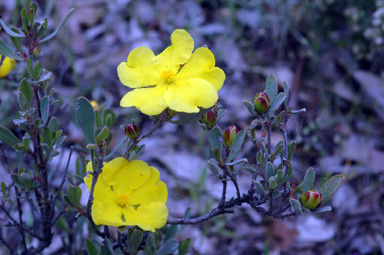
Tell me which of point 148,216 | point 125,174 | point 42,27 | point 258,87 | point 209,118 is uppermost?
point 42,27

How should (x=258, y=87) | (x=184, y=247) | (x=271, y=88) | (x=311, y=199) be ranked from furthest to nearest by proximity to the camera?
(x=258, y=87) < (x=184, y=247) < (x=271, y=88) < (x=311, y=199)

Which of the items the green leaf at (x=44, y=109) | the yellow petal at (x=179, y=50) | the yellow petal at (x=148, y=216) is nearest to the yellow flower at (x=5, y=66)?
the green leaf at (x=44, y=109)

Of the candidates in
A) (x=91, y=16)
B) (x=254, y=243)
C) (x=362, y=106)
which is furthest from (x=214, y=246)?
(x=91, y=16)

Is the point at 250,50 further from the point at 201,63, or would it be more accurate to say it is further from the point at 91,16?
the point at 201,63

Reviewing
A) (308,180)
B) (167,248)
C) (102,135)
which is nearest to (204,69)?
(102,135)

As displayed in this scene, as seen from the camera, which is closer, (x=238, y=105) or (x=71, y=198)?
(x=71, y=198)

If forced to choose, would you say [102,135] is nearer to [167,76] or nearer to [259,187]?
[167,76]

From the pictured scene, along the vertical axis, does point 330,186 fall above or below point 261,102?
below
